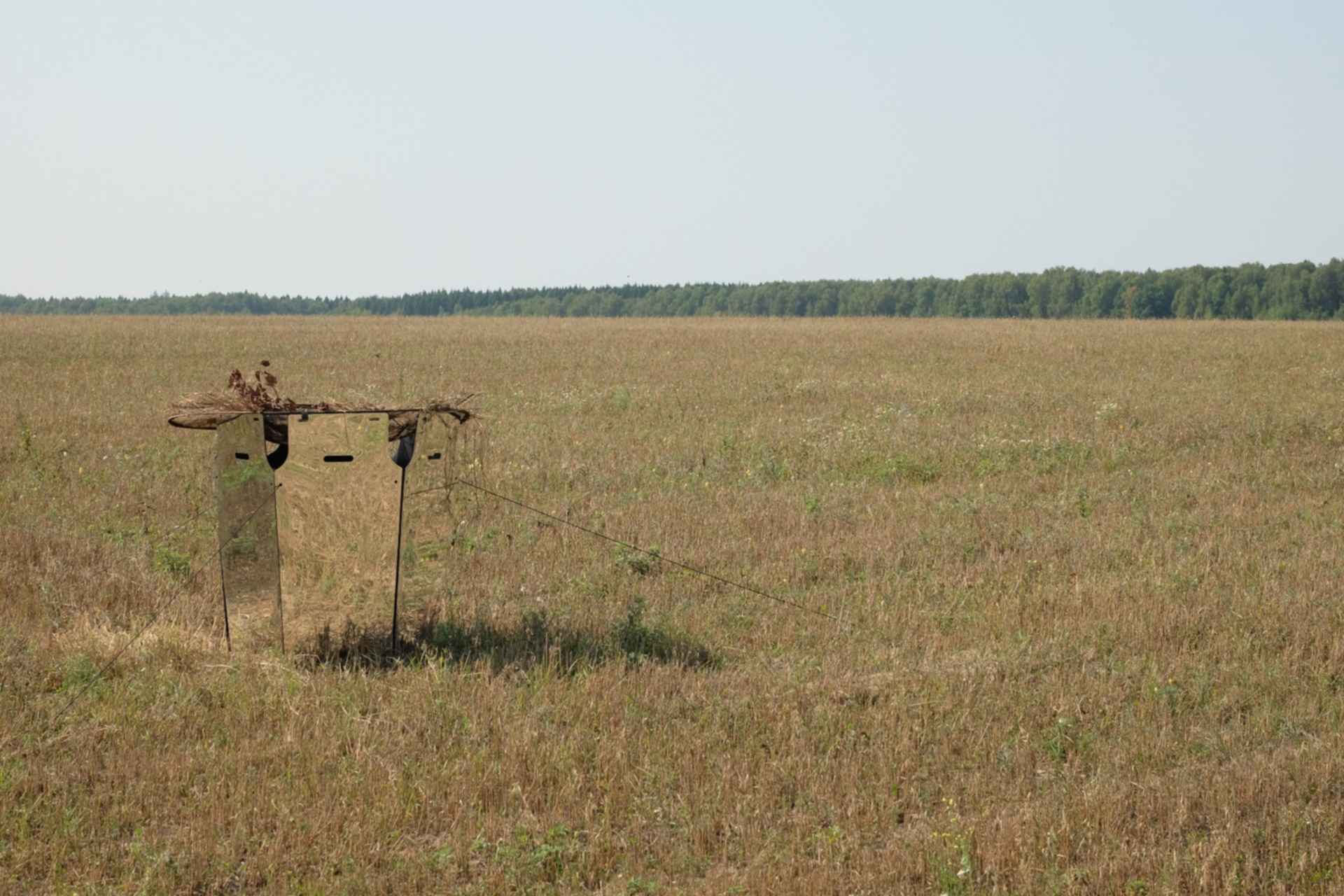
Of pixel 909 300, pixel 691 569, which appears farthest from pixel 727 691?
pixel 909 300

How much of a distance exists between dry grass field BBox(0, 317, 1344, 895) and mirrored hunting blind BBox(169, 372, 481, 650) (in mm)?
220

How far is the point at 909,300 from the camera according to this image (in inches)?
4951

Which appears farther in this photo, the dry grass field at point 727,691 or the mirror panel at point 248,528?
the mirror panel at point 248,528

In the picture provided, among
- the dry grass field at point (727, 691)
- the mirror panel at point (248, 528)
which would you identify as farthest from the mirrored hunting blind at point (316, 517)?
the dry grass field at point (727, 691)

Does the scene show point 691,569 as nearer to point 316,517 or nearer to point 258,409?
point 316,517

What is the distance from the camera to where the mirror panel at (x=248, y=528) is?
6.23 metres

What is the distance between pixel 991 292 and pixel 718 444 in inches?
4399

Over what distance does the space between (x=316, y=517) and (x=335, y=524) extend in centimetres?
10

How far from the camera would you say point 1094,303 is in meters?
109

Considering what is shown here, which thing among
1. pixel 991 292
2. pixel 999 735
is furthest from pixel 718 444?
pixel 991 292

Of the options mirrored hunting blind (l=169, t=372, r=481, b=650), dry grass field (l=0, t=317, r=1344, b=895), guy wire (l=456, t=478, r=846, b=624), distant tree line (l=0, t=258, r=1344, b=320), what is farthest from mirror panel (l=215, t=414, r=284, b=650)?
distant tree line (l=0, t=258, r=1344, b=320)

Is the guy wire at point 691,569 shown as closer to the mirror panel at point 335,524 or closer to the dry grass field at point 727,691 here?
the dry grass field at point 727,691

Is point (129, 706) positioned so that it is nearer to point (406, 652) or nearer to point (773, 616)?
point (406, 652)

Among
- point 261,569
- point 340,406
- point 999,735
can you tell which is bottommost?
point 999,735
